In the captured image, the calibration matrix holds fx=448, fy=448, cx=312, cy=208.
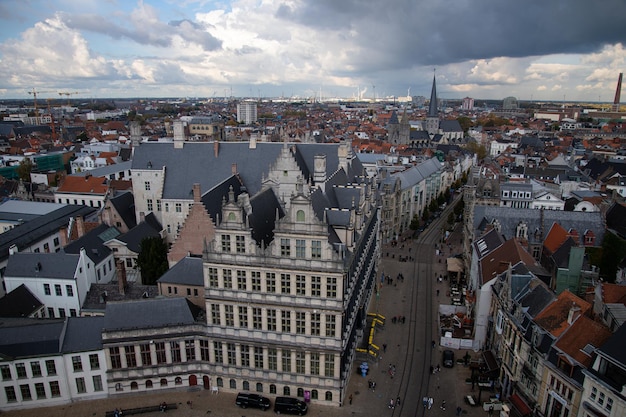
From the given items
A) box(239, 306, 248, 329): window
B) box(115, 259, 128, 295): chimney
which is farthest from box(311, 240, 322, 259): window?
box(115, 259, 128, 295): chimney

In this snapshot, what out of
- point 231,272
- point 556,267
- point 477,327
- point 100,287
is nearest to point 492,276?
point 477,327

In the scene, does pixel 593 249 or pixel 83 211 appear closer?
pixel 593 249

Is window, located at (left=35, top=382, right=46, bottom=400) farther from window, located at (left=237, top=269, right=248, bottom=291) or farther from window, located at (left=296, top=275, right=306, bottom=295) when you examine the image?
window, located at (left=296, top=275, right=306, bottom=295)

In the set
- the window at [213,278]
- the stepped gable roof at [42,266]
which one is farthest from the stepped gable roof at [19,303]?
the window at [213,278]

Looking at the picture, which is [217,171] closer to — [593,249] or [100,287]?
[100,287]

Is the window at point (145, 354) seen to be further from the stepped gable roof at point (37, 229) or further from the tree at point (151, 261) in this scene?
the stepped gable roof at point (37, 229)

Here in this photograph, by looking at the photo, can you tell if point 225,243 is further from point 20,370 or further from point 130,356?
point 20,370

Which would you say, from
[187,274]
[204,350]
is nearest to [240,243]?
[204,350]
